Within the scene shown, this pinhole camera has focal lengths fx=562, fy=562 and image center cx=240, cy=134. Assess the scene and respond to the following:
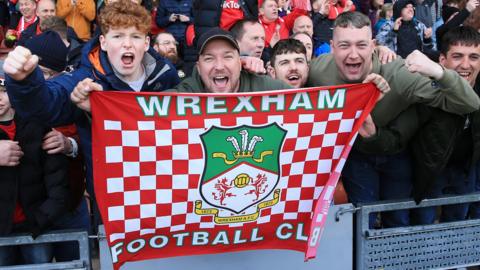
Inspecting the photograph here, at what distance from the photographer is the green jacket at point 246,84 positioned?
3490 mm

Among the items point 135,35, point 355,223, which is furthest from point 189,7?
point 355,223

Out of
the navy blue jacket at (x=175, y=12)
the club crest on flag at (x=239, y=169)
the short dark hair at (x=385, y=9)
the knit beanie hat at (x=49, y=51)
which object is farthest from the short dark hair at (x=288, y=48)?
the short dark hair at (x=385, y=9)

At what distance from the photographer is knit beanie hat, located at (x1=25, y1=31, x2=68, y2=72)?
398 centimetres

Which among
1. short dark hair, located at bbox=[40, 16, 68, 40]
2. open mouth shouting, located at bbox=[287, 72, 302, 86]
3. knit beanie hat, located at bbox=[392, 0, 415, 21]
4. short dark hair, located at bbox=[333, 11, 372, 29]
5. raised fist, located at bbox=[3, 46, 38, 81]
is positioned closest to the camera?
raised fist, located at bbox=[3, 46, 38, 81]

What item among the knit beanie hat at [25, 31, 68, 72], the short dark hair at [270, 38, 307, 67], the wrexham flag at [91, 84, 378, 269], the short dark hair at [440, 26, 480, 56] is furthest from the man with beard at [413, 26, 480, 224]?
the knit beanie hat at [25, 31, 68, 72]

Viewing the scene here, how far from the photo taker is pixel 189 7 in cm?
759

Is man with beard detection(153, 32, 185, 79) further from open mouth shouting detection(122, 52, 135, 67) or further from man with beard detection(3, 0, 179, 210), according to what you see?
open mouth shouting detection(122, 52, 135, 67)

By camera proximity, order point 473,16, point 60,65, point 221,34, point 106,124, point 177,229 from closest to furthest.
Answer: point 106,124 < point 177,229 < point 221,34 < point 60,65 < point 473,16

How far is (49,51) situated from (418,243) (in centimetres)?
287

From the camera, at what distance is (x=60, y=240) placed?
3148mm

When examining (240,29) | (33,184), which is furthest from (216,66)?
(240,29)

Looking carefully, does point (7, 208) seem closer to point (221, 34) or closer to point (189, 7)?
point (221, 34)

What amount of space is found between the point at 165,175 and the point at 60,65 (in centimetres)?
153

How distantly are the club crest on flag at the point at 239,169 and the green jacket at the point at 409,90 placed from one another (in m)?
0.91
